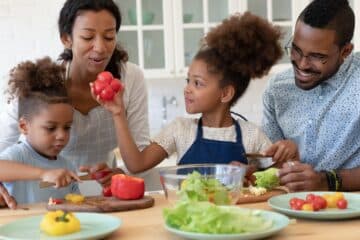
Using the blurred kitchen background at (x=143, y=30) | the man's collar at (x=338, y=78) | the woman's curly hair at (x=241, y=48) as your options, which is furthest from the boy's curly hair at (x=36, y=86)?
the blurred kitchen background at (x=143, y=30)

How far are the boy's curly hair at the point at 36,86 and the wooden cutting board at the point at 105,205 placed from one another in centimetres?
Answer: 52

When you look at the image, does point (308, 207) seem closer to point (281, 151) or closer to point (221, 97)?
point (281, 151)

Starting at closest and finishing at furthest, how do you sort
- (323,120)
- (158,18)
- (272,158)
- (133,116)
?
1. (272,158)
2. (323,120)
3. (133,116)
4. (158,18)

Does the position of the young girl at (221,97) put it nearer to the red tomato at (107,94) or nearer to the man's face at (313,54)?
the man's face at (313,54)

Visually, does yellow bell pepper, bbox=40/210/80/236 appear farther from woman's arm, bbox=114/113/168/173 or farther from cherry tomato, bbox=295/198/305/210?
woman's arm, bbox=114/113/168/173

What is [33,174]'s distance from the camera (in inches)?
65.8

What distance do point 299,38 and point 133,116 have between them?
704mm

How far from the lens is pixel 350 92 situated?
2082 mm

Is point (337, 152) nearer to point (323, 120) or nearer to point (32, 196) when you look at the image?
point (323, 120)

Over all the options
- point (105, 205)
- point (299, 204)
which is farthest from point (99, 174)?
point (299, 204)

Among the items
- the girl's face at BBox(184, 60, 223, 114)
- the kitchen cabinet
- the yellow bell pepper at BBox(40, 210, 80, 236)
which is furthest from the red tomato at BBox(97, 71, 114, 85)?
the kitchen cabinet

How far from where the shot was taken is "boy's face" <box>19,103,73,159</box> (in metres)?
1.98

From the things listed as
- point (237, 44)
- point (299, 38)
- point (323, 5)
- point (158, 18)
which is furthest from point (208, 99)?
point (158, 18)

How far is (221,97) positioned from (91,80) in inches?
18.8
